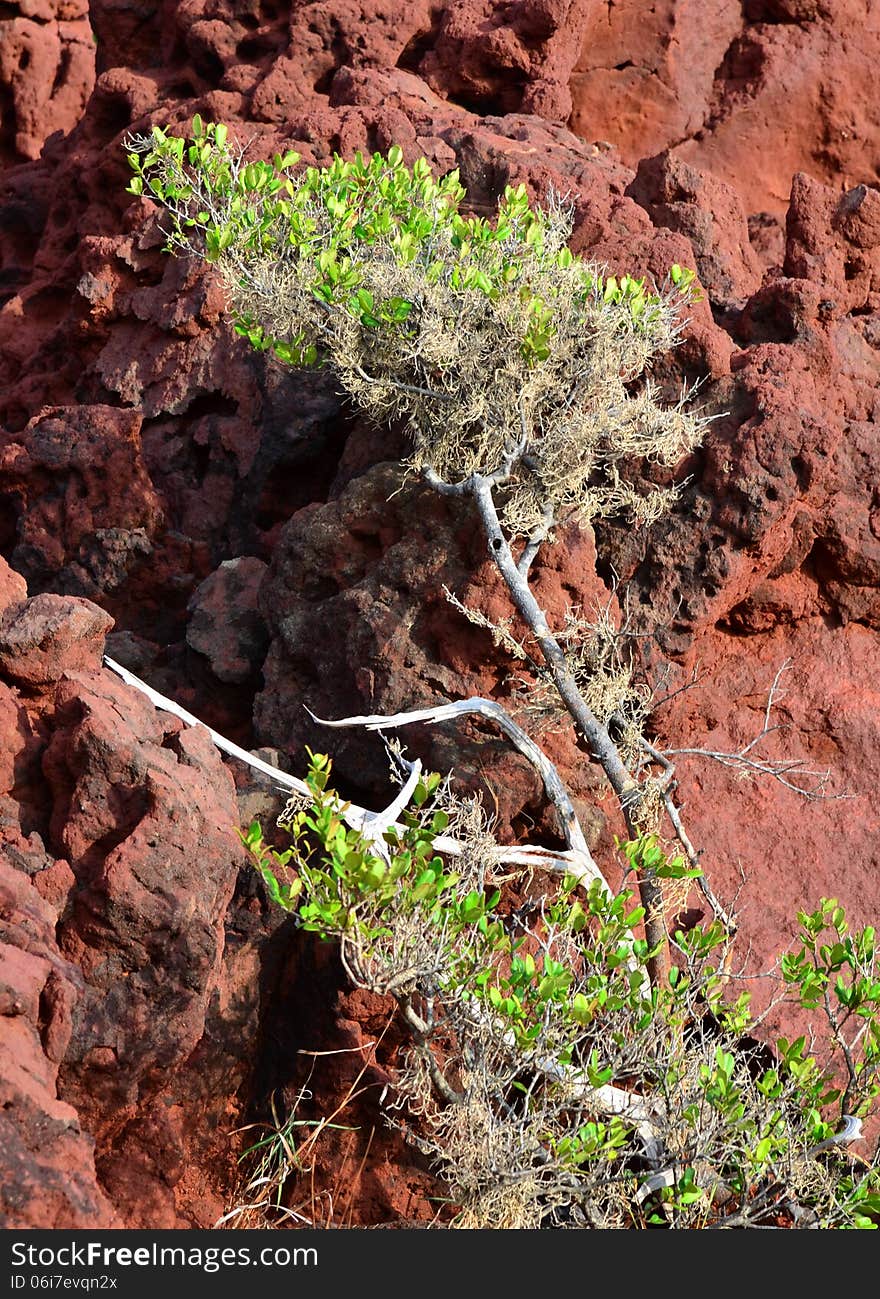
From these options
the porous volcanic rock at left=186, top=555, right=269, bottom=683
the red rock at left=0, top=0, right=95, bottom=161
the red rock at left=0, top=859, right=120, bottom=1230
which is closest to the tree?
the red rock at left=0, top=859, right=120, bottom=1230

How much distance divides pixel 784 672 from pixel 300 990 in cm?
290

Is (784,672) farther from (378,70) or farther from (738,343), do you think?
(378,70)

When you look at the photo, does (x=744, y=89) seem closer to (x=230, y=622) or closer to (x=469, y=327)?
(x=469, y=327)

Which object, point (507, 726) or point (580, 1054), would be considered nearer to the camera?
point (580, 1054)

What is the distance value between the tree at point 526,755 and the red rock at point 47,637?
3.32 feet

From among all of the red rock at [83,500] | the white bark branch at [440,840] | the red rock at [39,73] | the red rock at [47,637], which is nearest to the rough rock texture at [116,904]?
the red rock at [47,637]

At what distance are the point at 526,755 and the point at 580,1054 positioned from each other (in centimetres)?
159

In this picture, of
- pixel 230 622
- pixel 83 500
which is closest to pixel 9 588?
pixel 230 622

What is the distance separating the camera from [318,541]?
7047 mm

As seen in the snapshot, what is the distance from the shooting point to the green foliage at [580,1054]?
463 centimetres

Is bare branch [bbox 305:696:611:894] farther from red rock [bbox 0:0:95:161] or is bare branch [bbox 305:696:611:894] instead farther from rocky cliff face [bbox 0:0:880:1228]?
red rock [bbox 0:0:95:161]

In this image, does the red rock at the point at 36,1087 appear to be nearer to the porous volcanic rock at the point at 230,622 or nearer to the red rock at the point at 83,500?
the porous volcanic rock at the point at 230,622

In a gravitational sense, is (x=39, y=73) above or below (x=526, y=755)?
below

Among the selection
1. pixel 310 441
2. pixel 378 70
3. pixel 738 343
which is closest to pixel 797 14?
pixel 378 70
